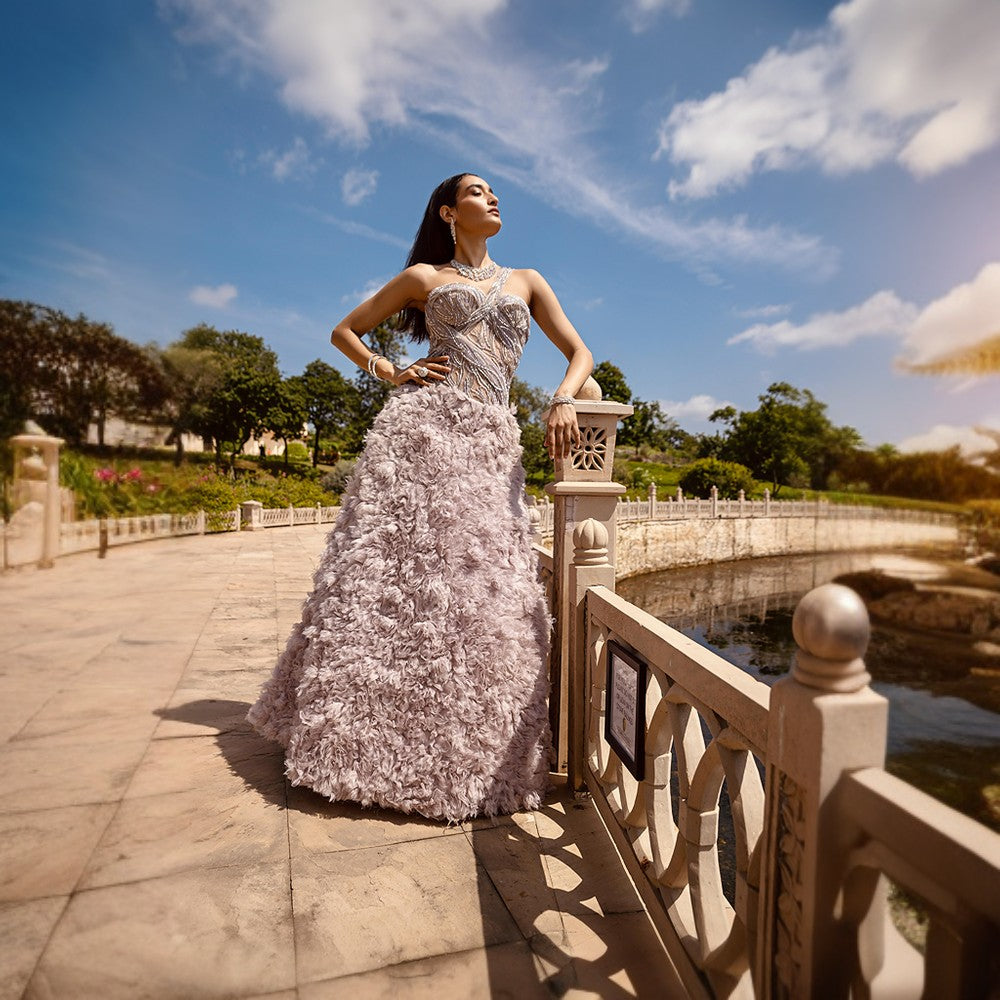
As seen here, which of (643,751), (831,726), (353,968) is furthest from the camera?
(643,751)

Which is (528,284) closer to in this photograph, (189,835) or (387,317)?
(387,317)

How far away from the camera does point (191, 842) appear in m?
1.99

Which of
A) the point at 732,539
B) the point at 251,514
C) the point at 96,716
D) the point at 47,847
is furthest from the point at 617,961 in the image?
the point at 732,539

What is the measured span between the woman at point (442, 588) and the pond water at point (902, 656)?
39.5ft

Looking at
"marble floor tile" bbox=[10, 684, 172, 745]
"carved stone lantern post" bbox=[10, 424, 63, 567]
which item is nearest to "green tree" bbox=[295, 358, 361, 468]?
"carved stone lantern post" bbox=[10, 424, 63, 567]

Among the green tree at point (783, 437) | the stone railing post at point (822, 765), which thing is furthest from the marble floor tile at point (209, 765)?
the green tree at point (783, 437)

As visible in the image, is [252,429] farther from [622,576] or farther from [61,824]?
[61,824]

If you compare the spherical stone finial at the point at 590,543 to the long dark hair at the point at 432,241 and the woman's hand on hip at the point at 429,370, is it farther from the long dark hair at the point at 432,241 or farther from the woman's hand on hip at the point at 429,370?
the long dark hair at the point at 432,241

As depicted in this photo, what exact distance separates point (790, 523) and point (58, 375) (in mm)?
35854

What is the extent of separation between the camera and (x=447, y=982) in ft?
4.77

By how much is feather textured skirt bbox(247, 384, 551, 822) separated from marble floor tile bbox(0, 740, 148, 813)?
2.28 feet

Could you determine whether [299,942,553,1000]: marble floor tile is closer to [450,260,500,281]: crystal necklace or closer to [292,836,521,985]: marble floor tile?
[292,836,521,985]: marble floor tile

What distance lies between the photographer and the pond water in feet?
44.5

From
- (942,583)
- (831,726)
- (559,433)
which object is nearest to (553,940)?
(831,726)
